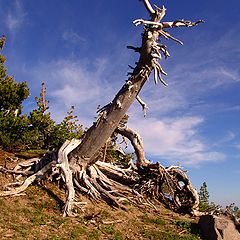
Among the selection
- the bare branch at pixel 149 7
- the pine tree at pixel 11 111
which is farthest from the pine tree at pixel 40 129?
the bare branch at pixel 149 7

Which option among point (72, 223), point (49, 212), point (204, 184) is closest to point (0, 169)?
point (49, 212)

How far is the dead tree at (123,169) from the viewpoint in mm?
15820

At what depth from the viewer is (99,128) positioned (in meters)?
17.0

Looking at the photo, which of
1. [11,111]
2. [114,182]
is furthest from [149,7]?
[11,111]

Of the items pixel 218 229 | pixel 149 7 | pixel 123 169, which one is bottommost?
pixel 218 229

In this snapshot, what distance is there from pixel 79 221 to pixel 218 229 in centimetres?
526

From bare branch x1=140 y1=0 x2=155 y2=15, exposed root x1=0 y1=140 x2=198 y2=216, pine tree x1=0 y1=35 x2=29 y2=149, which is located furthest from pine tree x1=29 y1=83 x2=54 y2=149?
bare branch x1=140 y1=0 x2=155 y2=15

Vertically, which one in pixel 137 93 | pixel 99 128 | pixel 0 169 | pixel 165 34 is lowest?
pixel 0 169

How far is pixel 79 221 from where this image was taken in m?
13.6

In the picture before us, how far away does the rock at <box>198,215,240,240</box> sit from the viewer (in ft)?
44.3

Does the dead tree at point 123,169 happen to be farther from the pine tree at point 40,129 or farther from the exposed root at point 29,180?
the pine tree at point 40,129

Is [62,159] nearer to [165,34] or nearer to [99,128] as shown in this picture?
[99,128]

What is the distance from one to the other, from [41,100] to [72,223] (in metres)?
22.4

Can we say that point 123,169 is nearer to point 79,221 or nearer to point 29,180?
point 29,180
